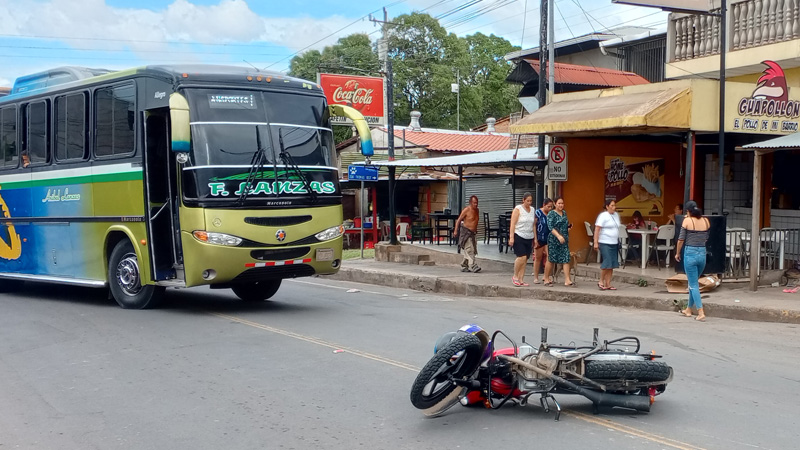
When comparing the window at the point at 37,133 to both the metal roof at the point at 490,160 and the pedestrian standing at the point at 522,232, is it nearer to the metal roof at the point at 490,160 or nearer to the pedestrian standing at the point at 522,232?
the pedestrian standing at the point at 522,232

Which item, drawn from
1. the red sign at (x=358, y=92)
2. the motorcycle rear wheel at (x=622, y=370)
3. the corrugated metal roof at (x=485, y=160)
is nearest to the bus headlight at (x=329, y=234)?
the motorcycle rear wheel at (x=622, y=370)

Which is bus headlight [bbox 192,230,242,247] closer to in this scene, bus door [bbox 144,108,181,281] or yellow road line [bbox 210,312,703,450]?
bus door [bbox 144,108,181,281]

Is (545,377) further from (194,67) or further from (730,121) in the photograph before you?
(730,121)

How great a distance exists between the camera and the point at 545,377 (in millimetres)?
5832

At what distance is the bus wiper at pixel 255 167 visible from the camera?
10430mm

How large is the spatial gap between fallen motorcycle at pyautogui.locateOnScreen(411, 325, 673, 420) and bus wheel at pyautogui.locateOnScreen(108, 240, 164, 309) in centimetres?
701

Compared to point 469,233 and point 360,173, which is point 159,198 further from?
point 360,173

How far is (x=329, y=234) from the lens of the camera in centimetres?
1134

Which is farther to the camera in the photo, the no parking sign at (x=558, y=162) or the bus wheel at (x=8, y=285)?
the no parking sign at (x=558, y=162)

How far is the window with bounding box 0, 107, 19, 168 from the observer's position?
1386 centimetres

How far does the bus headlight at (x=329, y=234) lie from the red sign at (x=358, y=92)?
20.6 meters

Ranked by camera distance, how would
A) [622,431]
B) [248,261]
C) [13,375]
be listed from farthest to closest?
1. [248,261]
2. [13,375]
3. [622,431]

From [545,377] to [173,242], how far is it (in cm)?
674

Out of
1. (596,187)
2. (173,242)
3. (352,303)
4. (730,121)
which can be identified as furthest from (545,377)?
(596,187)
